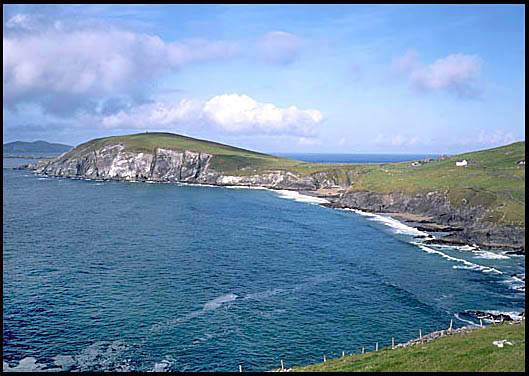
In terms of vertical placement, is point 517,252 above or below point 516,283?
above

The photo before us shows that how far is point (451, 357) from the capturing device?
38.6m

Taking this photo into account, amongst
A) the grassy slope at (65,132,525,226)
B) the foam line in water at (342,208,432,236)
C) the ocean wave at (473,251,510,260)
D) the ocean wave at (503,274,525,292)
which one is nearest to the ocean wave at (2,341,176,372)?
the ocean wave at (503,274,525,292)

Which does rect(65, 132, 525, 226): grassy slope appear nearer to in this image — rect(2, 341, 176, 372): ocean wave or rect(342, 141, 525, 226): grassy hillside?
rect(342, 141, 525, 226): grassy hillside

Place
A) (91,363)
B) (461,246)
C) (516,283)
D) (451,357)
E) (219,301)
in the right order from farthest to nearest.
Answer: (461,246), (516,283), (219,301), (91,363), (451,357)

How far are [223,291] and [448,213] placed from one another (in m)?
91.4

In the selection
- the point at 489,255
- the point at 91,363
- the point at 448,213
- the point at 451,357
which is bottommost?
the point at 91,363

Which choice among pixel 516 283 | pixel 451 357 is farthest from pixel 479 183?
pixel 451 357

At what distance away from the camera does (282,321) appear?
201 feet

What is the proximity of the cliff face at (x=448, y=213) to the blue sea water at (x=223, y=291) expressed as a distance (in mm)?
11353

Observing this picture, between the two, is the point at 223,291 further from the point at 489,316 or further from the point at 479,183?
the point at 479,183

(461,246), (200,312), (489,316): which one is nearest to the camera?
(489,316)

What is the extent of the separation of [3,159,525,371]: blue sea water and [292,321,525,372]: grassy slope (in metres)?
11.0

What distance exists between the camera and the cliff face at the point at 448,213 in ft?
353

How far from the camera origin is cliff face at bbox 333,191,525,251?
108 meters
